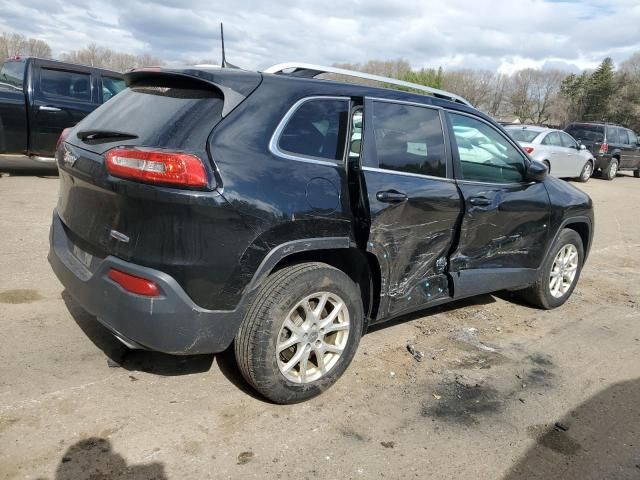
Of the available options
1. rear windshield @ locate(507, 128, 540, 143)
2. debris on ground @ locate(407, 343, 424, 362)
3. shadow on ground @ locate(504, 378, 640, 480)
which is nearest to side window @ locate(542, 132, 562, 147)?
rear windshield @ locate(507, 128, 540, 143)

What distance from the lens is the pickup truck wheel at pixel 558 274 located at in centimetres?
469

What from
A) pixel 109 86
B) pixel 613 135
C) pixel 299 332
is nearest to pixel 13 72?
pixel 109 86

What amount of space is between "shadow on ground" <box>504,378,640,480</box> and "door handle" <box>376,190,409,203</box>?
1512 millimetres

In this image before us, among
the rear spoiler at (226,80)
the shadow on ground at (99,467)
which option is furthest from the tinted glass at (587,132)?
the shadow on ground at (99,467)

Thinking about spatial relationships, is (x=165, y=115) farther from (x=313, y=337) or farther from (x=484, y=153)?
(x=484, y=153)

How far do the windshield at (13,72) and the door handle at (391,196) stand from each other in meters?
7.91

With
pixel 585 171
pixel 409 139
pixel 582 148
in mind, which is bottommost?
pixel 585 171

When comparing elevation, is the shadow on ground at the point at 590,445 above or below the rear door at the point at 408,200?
below

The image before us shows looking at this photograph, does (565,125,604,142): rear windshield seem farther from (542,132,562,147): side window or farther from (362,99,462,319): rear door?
(362,99,462,319): rear door

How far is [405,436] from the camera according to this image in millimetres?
2834

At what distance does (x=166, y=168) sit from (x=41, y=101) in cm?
755

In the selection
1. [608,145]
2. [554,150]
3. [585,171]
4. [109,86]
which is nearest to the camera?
[109,86]

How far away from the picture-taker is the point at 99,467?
94.5 inches

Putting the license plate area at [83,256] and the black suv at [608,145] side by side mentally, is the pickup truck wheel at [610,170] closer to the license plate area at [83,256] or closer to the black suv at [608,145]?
the black suv at [608,145]
